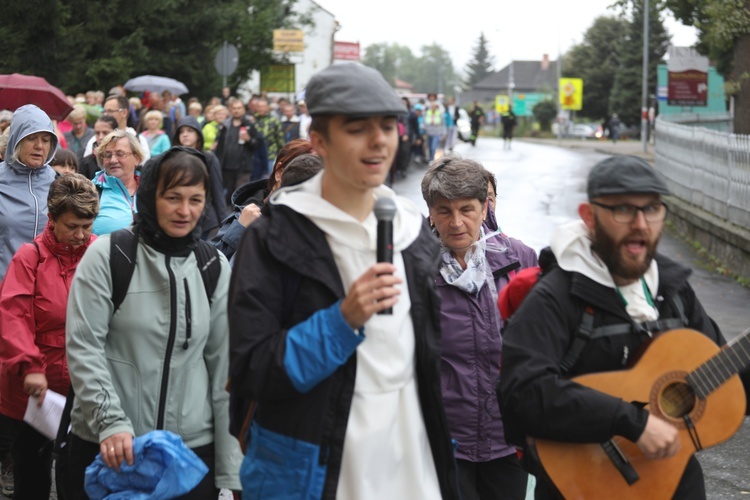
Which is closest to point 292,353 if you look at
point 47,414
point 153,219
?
point 153,219

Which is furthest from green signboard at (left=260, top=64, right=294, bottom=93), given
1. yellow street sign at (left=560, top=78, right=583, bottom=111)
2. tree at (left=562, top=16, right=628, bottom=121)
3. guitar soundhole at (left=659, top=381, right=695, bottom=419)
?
tree at (left=562, top=16, right=628, bottom=121)

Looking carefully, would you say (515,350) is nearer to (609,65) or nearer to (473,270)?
(473,270)

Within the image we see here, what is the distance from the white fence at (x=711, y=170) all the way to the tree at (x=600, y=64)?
66.8 m

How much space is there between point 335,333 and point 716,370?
1172 millimetres

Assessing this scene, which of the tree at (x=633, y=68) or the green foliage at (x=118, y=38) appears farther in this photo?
the tree at (x=633, y=68)

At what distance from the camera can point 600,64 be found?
89.6 m

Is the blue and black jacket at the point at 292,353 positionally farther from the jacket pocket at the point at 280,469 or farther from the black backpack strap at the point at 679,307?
the black backpack strap at the point at 679,307

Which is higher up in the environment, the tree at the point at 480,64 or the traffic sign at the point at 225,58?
the tree at the point at 480,64

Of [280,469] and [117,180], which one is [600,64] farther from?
Result: [280,469]

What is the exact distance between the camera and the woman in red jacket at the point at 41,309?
505 centimetres

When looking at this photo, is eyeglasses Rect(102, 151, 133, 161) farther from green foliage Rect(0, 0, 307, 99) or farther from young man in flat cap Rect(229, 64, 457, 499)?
green foliage Rect(0, 0, 307, 99)

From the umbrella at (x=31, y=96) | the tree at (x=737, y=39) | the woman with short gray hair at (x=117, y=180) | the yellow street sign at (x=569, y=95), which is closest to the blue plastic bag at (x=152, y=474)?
the woman with short gray hair at (x=117, y=180)

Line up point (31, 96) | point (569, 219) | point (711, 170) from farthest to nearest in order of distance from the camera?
point (569, 219), point (711, 170), point (31, 96)

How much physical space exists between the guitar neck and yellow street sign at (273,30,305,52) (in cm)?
3409
